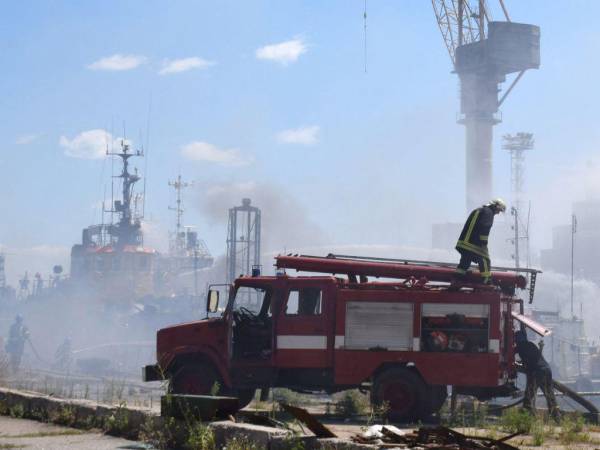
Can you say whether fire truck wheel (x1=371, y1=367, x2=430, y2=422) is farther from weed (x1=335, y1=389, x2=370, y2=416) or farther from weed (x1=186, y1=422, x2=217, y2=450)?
weed (x1=186, y1=422, x2=217, y2=450)

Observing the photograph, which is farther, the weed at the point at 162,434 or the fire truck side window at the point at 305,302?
the fire truck side window at the point at 305,302

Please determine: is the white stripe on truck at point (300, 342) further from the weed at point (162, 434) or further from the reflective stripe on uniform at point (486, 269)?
the weed at point (162, 434)

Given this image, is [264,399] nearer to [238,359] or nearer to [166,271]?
[238,359]

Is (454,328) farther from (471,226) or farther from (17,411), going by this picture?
(17,411)

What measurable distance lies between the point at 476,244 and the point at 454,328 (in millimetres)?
1497

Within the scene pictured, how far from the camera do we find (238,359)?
1384cm

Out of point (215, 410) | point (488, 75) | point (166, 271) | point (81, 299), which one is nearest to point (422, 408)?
point (215, 410)

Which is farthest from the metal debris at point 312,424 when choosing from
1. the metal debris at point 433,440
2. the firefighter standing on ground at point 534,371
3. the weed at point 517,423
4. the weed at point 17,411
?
the firefighter standing on ground at point 534,371

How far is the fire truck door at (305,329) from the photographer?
43.7ft

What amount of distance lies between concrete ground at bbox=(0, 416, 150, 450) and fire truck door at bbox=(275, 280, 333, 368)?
12.8 ft

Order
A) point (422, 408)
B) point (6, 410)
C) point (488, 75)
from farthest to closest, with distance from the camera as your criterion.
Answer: point (488, 75)
point (422, 408)
point (6, 410)

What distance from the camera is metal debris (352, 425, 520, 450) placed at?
756 cm

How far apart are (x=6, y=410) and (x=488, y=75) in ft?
485

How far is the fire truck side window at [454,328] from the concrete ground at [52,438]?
5048 mm
